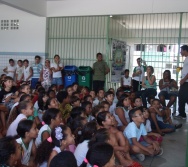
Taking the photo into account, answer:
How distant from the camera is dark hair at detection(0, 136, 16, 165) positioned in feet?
6.17

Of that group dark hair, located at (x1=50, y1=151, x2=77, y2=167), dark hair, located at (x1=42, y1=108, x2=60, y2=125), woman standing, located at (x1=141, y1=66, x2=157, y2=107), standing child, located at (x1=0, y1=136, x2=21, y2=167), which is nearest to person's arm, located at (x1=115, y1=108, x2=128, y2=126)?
dark hair, located at (x1=42, y1=108, x2=60, y2=125)

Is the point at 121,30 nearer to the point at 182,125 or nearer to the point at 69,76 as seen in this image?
the point at 69,76

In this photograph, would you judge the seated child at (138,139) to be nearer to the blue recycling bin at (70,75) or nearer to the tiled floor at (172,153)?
the tiled floor at (172,153)

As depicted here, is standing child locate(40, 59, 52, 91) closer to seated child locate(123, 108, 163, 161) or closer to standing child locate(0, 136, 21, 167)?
seated child locate(123, 108, 163, 161)

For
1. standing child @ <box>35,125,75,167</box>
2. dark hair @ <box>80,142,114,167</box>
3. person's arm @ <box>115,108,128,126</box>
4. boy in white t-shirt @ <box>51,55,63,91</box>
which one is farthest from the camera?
boy in white t-shirt @ <box>51,55,63,91</box>

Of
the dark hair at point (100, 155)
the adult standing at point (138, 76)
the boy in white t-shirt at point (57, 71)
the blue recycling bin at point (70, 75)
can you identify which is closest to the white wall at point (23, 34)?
the boy in white t-shirt at point (57, 71)

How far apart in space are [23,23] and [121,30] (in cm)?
335

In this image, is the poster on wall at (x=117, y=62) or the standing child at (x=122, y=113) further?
the poster on wall at (x=117, y=62)

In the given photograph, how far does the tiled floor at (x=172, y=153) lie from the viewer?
3.29 metres

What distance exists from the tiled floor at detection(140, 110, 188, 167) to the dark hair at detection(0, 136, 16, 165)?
1823 millimetres

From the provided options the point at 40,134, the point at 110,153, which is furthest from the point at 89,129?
the point at 110,153

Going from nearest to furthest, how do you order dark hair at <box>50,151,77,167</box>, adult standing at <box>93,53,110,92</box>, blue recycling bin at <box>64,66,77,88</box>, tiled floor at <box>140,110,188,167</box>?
dark hair at <box>50,151,77,167</box> < tiled floor at <box>140,110,188,167</box> < adult standing at <box>93,53,110,92</box> < blue recycling bin at <box>64,66,77,88</box>

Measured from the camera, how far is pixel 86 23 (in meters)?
7.56

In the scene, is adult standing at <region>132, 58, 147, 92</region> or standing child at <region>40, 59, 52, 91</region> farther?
adult standing at <region>132, 58, 147, 92</region>
